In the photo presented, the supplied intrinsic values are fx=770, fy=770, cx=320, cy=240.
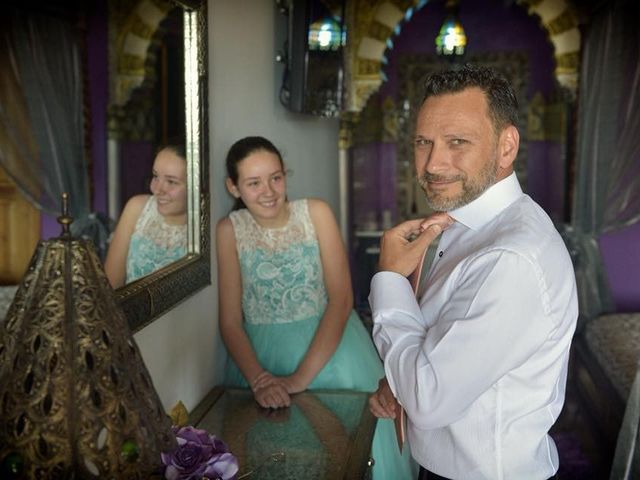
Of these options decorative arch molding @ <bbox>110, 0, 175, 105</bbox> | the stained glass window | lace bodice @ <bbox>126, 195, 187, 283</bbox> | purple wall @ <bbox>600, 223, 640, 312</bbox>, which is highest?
the stained glass window

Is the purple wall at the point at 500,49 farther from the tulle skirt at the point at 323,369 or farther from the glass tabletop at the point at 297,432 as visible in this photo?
the glass tabletop at the point at 297,432

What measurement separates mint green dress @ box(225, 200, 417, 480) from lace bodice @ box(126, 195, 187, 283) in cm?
51

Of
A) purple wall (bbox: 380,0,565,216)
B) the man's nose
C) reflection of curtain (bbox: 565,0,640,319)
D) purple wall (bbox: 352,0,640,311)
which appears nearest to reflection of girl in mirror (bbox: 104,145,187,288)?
the man's nose

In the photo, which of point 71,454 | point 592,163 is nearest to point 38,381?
point 71,454

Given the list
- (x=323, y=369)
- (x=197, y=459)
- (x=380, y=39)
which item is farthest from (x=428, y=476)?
(x=380, y=39)

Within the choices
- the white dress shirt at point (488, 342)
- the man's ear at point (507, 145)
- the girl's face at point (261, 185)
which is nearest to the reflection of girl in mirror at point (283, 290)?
the girl's face at point (261, 185)

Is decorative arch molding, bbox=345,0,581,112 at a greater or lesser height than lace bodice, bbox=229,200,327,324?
greater

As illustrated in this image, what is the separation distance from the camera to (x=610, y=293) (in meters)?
5.34

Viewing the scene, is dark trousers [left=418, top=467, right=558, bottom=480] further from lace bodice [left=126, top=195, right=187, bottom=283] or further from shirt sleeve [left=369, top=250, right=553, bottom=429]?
lace bodice [left=126, top=195, right=187, bottom=283]

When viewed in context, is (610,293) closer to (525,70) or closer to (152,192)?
(525,70)

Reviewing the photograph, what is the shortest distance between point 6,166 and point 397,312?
2.42 feet

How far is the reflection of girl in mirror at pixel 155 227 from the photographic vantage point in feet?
4.91

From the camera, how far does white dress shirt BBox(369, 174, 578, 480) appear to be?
1325 millimetres

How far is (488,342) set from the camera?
1314 mm
